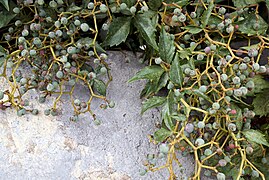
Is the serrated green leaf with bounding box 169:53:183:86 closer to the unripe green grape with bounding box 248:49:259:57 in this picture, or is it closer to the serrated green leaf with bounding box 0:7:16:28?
the unripe green grape with bounding box 248:49:259:57

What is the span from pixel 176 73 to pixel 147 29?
0.44 feet

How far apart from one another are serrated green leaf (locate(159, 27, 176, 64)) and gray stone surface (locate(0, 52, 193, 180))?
162mm

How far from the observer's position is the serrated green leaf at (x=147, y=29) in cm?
102

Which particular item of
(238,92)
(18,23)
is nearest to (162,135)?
(238,92)

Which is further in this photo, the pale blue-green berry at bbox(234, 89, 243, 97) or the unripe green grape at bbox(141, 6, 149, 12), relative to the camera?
the unripe green grape at bbox(141, 6, 149, 12)

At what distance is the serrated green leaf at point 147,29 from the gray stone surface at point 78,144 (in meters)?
0.16

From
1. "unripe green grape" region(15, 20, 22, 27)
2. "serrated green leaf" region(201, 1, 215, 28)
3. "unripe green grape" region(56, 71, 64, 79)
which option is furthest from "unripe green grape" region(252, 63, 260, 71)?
"unripe green grape" region(15, 20, 22, 27)

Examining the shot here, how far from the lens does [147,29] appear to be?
1.03m

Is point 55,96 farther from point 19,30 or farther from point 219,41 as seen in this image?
point 219,41

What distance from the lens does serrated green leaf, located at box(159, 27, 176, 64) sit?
993mm

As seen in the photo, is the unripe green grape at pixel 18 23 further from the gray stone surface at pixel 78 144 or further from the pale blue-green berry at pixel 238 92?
the pale blue-green berry at pixel 238 92

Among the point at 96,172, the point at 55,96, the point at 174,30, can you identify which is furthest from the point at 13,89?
the point at 174,30

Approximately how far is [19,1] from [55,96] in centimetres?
21

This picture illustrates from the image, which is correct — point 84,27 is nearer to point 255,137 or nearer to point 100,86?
point 100,86
